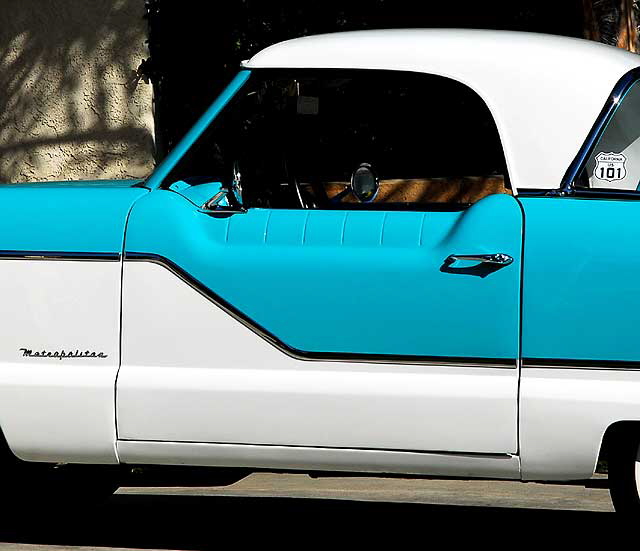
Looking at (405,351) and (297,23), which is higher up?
(297,23)

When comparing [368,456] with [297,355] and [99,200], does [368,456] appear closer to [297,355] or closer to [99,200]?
[297,355]

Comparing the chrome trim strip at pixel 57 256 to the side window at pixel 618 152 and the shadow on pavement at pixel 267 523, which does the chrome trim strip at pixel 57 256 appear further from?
the side window at pixel 618 152

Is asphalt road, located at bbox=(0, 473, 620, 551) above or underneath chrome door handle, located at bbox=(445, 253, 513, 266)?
underneath

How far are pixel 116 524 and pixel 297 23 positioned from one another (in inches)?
219

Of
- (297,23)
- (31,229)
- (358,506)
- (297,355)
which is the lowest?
(358,506)

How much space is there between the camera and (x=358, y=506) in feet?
21.3

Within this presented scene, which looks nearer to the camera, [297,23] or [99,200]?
[99,200]

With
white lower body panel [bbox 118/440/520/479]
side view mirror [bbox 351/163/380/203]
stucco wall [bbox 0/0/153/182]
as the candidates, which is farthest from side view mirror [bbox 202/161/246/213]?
stucco wall [bbox 0/0/153/182]

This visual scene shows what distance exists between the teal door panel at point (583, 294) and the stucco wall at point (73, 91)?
6679 mm

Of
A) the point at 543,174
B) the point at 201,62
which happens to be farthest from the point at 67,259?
the point at 201,62

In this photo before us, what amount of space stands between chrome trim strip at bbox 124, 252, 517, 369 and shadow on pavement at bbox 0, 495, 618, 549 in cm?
113

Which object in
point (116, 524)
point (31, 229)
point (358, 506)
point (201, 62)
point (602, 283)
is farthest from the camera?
point (201, 62)

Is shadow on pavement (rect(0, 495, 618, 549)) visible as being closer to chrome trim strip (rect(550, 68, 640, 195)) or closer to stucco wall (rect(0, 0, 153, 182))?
chrome trim strip (rect(550, 68, 640, 195))

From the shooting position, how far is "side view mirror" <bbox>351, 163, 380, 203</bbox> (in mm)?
5027
